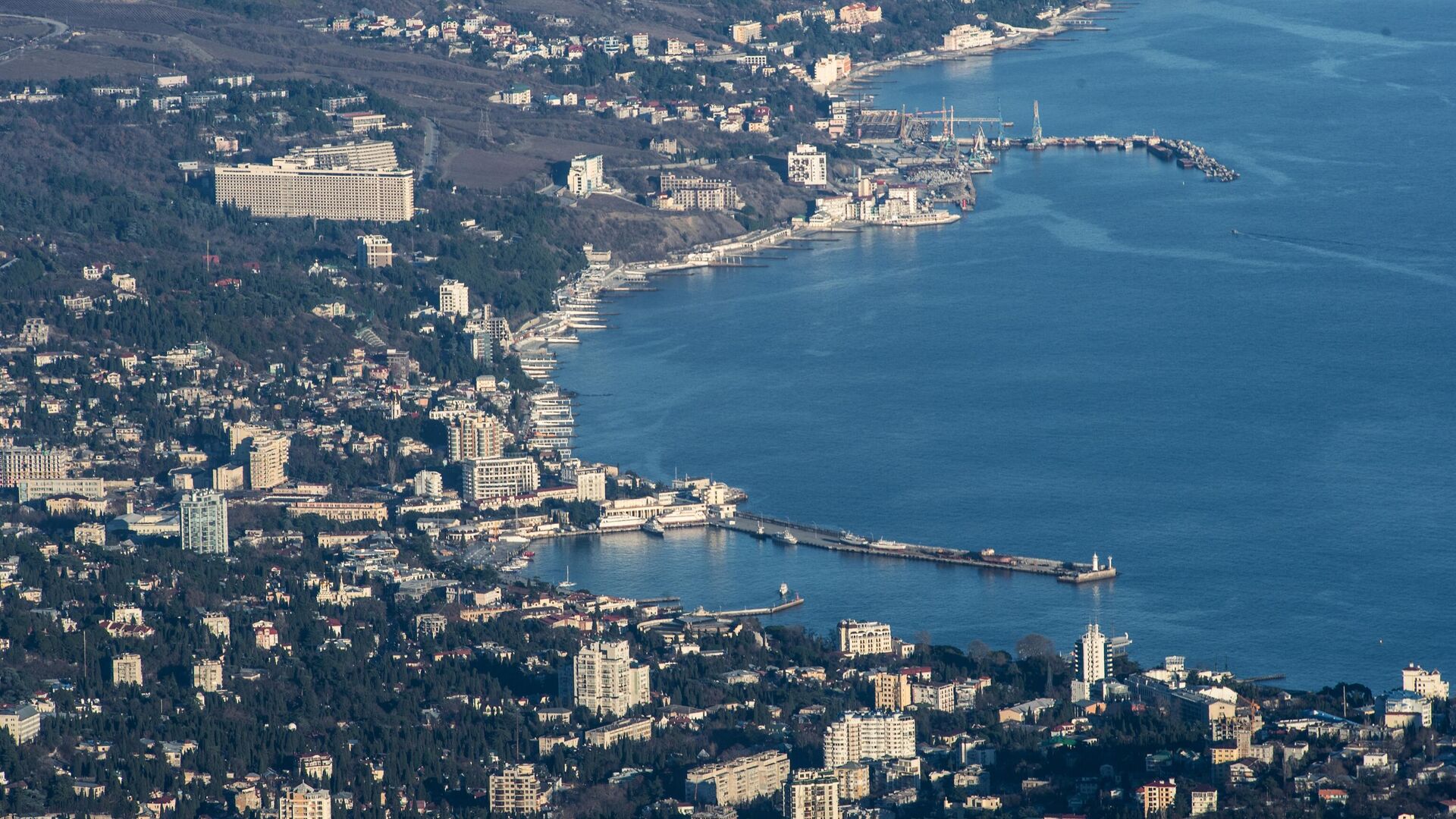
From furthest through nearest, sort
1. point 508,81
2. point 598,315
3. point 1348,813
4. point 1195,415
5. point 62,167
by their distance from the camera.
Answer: point 508,81 → point 62,167 → point 598,315 → point 1195,415 → point 1348,813

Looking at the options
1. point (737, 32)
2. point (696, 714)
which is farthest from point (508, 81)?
point (696, 714)

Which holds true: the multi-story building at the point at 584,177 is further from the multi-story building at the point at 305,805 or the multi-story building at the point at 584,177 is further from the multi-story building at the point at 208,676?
the multi-story building at the point at 305,805

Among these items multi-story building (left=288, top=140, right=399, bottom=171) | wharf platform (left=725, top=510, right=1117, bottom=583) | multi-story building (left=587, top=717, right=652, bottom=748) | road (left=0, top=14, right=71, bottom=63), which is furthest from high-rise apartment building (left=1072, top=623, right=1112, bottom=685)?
road (left=0, top=14, right=71, bottom=63)

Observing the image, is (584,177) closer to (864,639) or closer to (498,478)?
(498,478)

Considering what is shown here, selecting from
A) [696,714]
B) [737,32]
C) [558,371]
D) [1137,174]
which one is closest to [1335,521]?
[696,714]

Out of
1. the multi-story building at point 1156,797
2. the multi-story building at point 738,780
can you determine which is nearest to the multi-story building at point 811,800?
the multi-story building at point 738,780

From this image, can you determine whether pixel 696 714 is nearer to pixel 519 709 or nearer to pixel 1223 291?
pixel 519 709

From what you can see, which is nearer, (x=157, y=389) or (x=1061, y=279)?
(x=157, y=389)

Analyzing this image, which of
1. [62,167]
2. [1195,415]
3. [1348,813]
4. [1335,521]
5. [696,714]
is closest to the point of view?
[1348,813]
